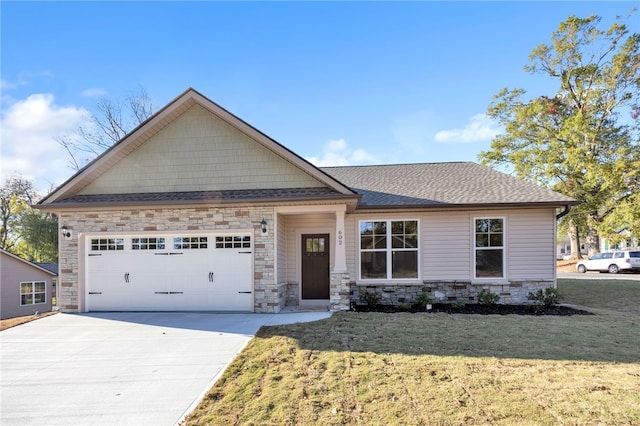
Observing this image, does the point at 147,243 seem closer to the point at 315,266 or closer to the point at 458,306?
the point at 315,266

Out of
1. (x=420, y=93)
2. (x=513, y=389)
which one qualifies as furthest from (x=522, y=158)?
(x=513, y=389)

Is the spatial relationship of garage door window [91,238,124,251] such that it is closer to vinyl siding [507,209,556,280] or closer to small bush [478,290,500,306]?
small bush [478,290,500,306]

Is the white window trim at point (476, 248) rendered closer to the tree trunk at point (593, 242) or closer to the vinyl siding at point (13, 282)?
the tree trunk at point (593, 242)

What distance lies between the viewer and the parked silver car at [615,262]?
19.6 m

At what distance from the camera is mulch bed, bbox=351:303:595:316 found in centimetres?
873

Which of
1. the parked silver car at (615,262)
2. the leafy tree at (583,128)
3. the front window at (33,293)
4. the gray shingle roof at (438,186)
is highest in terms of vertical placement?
the leafy tree at (583,128)

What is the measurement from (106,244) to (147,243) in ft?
A: 4.01

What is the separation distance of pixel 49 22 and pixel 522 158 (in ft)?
89.8

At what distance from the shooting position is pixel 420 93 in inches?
521

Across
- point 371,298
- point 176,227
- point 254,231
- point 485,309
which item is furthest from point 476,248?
point 176,227

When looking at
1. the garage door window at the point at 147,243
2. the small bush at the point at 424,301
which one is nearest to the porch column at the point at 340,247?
the small bush at the point at 424,301

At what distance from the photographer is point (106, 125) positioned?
22.4m

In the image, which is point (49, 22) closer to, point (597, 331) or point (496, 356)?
point (496, 356)

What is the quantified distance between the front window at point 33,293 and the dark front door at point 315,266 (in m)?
22.0
